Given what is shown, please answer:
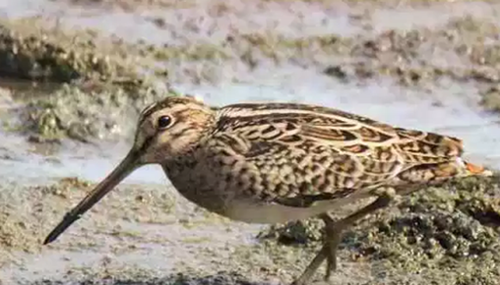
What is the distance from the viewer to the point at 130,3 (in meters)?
12.0

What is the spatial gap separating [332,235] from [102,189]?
98 cm

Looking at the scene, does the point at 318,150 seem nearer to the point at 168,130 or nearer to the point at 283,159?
the point at 283,159

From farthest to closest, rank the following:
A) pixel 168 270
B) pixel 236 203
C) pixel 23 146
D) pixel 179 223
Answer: pixel 23 146 < pixel 179 223 < pixel 168 270 < pixel 236 203

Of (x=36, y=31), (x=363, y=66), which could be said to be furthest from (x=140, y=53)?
(x=363, y=66)

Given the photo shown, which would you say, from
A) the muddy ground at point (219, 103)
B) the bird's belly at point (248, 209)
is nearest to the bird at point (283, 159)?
the bird's belly at point (248, 209)

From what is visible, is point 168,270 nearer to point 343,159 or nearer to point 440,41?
point 343,159

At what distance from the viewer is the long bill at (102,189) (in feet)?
21.3

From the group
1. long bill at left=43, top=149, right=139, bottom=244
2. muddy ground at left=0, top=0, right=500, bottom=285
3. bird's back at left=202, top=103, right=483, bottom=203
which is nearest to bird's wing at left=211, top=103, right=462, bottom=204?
bird's back at left=202, top=103, right=483, bottom=203

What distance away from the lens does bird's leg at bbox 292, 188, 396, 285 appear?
658cm

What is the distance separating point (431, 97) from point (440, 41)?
130 cm

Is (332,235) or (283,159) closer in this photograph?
(283,159)

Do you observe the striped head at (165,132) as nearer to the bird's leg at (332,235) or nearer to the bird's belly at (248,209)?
the bird's belly at (248,209)

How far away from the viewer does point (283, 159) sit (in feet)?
20.9

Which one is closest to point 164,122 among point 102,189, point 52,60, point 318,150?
point 102,189
